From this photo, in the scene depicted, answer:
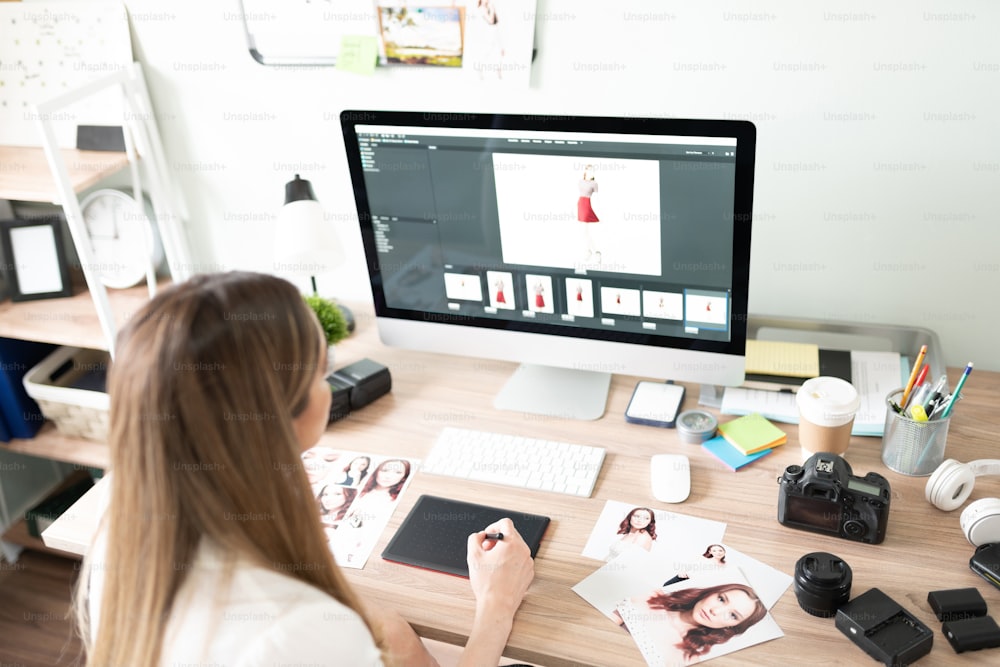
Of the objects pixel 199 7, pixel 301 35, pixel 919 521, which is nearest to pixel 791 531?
pixel 919 521

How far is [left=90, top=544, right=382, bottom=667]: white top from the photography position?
83 centimetres

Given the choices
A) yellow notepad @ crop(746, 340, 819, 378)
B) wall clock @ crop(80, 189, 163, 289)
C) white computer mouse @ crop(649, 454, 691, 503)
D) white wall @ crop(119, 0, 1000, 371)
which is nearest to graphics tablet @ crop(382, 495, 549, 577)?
Result: white computer mouse @ crop(649, 454, 691, 503)

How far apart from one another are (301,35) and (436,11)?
32 cm

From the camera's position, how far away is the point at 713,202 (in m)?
1.24

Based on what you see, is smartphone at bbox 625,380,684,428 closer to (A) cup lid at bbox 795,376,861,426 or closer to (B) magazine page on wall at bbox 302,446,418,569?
(A) cup lid at bbox 795,376,861,426

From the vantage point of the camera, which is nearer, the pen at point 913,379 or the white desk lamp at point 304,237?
the pen at point 913,379

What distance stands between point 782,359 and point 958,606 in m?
0.56

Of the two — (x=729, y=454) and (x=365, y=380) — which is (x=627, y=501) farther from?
(x=365, y=380)

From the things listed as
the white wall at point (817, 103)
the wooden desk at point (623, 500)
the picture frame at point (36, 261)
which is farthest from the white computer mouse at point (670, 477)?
the picture frame at point (36, 261)

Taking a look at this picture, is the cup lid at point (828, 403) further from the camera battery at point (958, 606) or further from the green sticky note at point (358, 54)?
the green sticky note at point (358, 54)

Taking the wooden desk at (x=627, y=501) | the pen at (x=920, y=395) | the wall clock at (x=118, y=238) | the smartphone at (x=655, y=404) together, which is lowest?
the wooden desk at (x=627, y=501)

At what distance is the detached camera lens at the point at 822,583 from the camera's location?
1.04 meters

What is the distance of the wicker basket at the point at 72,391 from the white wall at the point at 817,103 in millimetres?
838

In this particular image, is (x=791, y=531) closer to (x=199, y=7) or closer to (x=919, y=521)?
(x=919, y=521)
